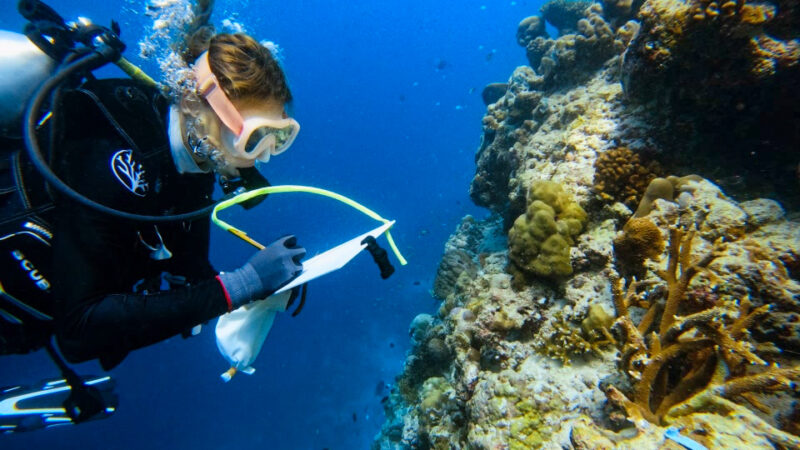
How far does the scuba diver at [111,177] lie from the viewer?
1.95 m

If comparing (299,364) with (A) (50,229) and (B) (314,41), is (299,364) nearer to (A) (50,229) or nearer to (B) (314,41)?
Answer: (A) (50,229)

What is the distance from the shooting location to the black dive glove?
2.28 m

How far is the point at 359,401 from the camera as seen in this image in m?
26.3

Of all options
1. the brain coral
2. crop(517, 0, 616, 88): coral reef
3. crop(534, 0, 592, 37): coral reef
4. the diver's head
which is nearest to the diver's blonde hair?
the diver's head

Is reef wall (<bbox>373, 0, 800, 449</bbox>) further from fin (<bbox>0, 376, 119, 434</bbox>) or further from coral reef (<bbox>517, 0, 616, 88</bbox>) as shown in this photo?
fin (<bbox>0, 376, 119, 434</bbox>)

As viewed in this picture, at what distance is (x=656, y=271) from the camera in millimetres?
2787

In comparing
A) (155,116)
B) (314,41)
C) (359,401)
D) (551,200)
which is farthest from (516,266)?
(314,41)

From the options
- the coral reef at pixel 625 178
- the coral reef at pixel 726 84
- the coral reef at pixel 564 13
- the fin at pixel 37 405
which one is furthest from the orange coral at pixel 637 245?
the coral reef at pixel 564 13

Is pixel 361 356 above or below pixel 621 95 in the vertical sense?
below

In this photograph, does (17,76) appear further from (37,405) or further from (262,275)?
(37,405)

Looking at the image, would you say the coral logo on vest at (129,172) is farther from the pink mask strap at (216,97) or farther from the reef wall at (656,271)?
the reef wall at (656,271)

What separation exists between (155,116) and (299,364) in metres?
35.4

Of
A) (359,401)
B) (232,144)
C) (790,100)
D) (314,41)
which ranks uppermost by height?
(314,41)

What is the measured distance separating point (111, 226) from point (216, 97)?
3.29ft
